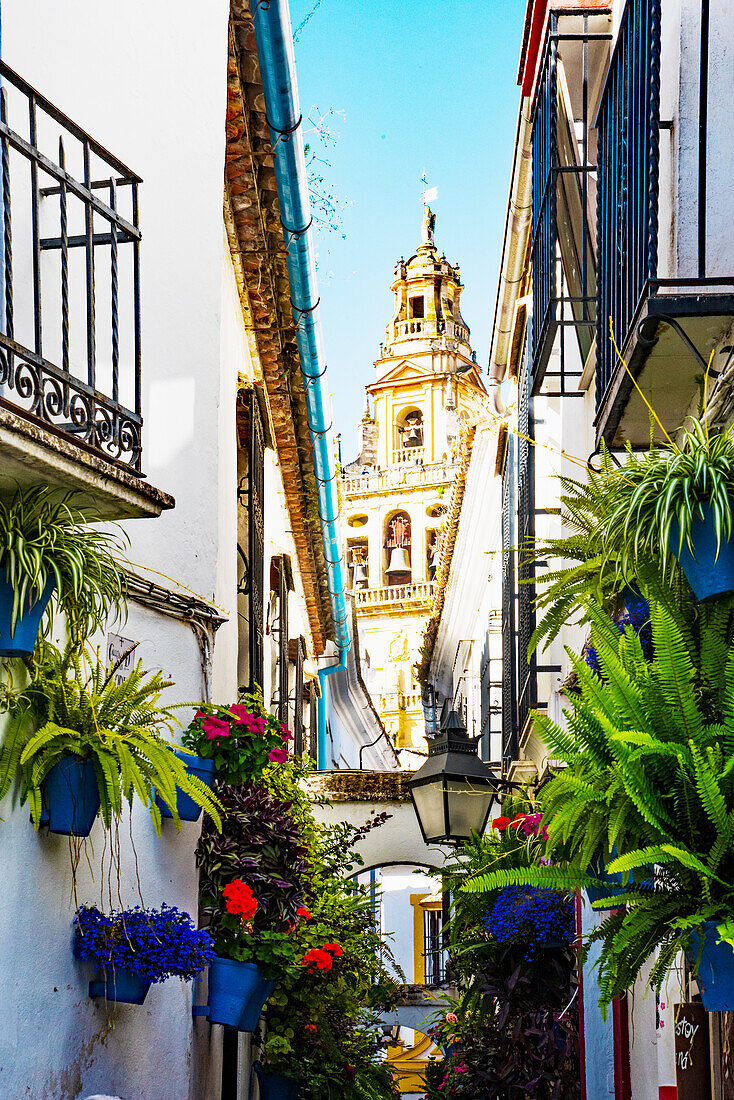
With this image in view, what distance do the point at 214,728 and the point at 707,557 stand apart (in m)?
A: 3.14

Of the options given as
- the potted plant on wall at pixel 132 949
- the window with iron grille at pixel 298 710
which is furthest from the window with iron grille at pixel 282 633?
the potted plant on wall at pixel 132 949

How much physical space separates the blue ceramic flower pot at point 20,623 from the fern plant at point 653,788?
1498 millimetres

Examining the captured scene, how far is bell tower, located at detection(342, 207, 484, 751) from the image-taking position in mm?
67000

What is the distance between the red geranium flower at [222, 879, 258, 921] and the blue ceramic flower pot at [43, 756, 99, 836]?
65.6 inches

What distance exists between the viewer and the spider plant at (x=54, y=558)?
4.14 m

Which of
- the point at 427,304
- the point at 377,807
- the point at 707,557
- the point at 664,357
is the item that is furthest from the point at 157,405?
the point at 427,304

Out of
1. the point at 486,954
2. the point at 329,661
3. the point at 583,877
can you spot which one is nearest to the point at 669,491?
the point at 583,877

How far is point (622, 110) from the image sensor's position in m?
5.14

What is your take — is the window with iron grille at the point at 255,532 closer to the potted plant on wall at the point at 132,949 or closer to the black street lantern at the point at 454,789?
the black street lantern at the point at 454,789

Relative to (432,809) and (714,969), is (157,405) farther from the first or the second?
(714,969)

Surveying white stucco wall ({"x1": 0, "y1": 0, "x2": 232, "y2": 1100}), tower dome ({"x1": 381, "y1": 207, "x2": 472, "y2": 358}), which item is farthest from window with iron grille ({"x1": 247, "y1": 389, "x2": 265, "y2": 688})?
tower dome ({"x1": 381, "y1": 207, "x2": 472, "y2": 358})

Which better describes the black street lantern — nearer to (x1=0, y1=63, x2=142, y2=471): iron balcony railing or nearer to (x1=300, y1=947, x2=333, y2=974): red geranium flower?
(x1=300, y1=947, x2=333, y2=974): red geranium flower

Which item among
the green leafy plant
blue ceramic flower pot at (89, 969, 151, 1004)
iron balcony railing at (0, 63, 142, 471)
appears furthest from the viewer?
blue ceramic flower pot at (89, 969, 151, 1004)

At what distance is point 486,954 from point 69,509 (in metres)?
3.80
